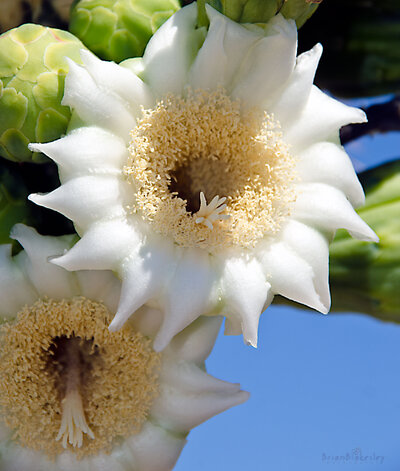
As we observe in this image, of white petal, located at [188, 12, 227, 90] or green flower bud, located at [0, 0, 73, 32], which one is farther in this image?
green flower bud, located at [0, 0, 73, 32]

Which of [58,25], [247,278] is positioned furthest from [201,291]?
[58,25]

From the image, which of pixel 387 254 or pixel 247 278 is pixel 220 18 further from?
pixel 387 254

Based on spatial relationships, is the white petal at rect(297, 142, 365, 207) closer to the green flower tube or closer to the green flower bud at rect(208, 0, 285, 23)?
the green flower bud at rect(208, 0, 285, 23)

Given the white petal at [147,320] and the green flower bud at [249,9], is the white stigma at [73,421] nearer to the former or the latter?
the white petal at [147,320]

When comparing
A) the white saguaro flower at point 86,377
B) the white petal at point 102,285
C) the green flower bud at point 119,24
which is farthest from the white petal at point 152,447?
the green flower bud at point 119,24

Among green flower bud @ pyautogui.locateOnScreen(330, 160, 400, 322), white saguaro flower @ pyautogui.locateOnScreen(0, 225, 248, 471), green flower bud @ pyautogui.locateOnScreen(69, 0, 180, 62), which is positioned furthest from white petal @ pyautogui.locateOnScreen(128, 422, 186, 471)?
green flower bud @ pyautogui.locateOnScreen(69, 0, 180, 62)
